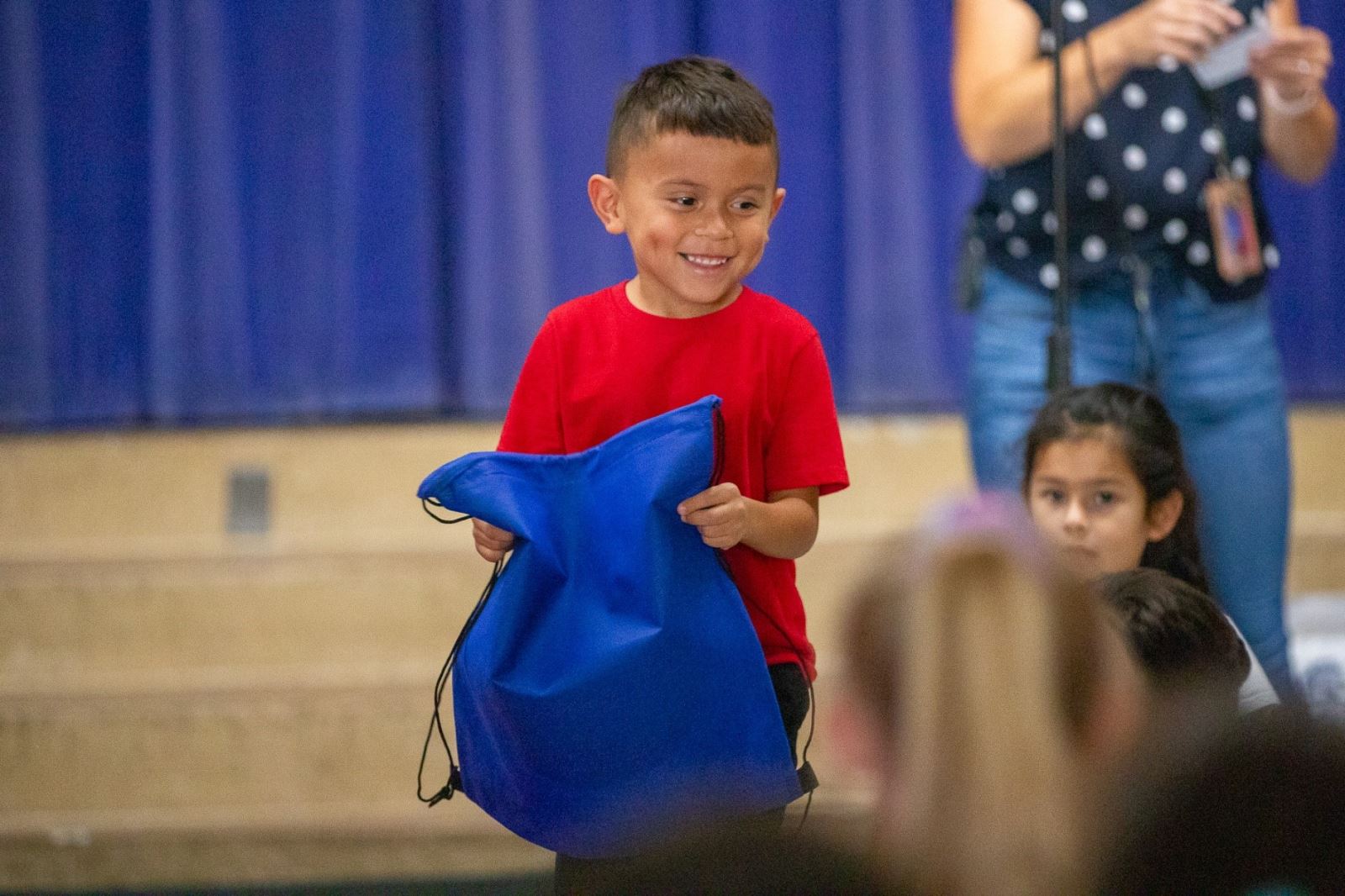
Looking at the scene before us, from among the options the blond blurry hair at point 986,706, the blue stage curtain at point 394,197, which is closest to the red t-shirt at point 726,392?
the blond blurry hair at point 986,706

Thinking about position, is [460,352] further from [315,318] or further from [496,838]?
[496,838]

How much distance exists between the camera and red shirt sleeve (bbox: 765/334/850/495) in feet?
4.18

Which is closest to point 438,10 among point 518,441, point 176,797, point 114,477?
point 114,477

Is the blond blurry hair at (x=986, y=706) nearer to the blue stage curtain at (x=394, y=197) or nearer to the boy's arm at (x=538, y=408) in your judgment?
the boy's arm at (x=538, y=408)

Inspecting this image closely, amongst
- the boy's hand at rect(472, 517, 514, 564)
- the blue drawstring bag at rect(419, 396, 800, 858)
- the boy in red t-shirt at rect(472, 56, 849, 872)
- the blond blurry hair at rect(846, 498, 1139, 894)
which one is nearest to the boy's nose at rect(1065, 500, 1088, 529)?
the boy in red t-shirt at rect(472, 56, 849, 872)

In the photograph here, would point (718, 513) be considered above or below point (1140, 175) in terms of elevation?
below

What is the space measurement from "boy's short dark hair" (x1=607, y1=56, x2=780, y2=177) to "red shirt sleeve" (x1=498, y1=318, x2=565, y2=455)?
18cm

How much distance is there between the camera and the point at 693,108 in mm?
1229

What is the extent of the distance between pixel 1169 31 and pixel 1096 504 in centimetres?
71

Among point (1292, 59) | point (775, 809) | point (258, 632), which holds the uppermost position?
point (1292, 59)

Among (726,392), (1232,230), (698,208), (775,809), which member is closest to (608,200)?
(698,208)

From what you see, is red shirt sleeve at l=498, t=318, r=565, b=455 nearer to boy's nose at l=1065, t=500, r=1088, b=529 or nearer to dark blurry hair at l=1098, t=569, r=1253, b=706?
dark blurry hair at l=1098, t=569, r=1253, b=706

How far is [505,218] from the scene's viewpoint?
3689mm

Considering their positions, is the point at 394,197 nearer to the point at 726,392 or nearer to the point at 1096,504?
the point at 1096,504
